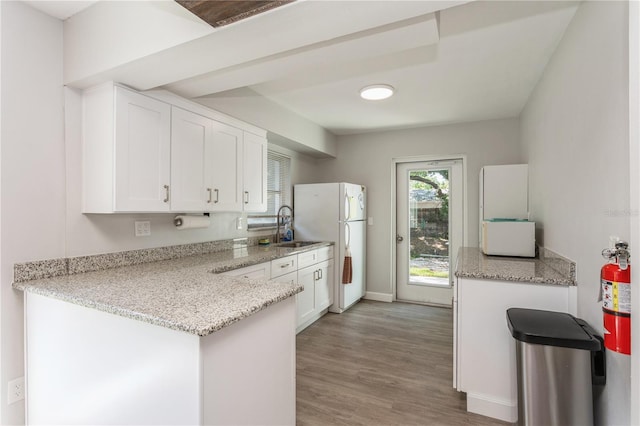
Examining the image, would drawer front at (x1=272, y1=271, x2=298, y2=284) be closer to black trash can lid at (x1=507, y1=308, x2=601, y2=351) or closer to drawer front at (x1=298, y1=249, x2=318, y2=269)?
drawer front at (x1=298, y1=249, x2=318, y2=269)

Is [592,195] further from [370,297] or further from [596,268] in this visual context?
[370,297]

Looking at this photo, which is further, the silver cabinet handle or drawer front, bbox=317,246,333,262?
drawer front, bbox=317,246,333,262

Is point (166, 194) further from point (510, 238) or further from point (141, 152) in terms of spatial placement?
point (510, 238)

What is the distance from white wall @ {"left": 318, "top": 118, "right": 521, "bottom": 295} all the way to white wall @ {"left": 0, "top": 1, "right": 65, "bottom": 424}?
11.3 feet

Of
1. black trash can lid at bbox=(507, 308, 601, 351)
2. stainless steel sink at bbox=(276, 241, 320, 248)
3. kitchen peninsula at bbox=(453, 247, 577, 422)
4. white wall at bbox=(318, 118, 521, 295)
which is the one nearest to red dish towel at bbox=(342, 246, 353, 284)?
stainless steel sink at bbox=(276, 241, 320, 248)

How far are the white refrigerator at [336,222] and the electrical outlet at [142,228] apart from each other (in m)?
2.07

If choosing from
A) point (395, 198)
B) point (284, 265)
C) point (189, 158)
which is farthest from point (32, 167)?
point (395, 198)

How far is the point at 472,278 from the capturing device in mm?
2055

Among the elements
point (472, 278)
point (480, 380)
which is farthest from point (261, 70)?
point (480, 380)

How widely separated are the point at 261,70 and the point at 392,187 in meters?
2.95

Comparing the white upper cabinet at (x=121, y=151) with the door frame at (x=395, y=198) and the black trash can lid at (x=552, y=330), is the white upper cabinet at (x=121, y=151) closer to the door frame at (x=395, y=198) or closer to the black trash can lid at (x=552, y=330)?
the black trash can lid at (x=552, y=330)

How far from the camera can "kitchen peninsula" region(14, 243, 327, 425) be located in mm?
1108

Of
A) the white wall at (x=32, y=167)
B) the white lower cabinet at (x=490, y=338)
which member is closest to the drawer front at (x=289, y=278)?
the white wall at (x=32, y=167)

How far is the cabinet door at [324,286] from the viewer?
11.9 feet
